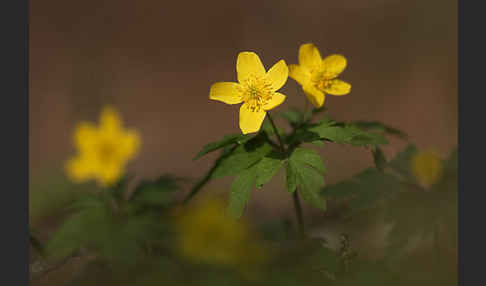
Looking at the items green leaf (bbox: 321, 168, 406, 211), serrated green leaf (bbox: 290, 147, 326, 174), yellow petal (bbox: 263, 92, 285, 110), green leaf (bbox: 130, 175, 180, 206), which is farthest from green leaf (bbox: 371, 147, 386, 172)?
green leaf (bbox: 130, 175, 180, 206)

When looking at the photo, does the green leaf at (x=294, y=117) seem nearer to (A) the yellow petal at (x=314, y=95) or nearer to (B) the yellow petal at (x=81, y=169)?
(A) the yellow petal at (x=314, y=95)

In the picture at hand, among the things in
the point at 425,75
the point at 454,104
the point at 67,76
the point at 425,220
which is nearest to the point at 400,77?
the point at 425,75

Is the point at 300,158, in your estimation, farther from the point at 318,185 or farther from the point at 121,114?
the point at 121,114

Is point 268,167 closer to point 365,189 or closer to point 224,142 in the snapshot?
point 224,142

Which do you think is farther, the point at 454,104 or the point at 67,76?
the point at 67,76

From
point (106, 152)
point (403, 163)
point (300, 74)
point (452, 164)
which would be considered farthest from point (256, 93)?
point (452, 164)

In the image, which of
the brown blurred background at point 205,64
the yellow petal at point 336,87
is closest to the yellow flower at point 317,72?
the yellow petal at point 336,87
